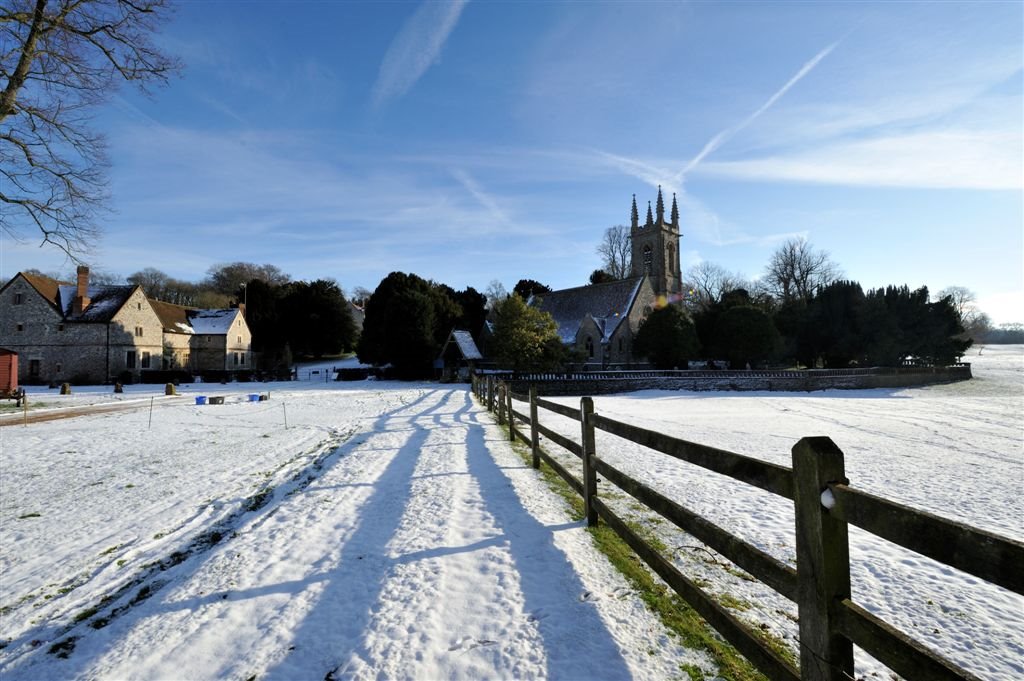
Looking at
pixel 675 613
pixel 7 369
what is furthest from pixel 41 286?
pixel 675 613

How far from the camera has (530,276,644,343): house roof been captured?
4556cm

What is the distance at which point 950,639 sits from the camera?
337 cm

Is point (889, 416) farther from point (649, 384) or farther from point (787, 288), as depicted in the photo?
point (787, 288)

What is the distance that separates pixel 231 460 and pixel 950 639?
1068 cm

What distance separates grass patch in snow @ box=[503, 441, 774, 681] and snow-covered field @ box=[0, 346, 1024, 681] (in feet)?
0.42

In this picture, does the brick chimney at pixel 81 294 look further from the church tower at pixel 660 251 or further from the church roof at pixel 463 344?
the church tower at pixel 660 251

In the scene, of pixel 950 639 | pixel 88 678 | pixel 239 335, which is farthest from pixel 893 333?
pixel 239 335

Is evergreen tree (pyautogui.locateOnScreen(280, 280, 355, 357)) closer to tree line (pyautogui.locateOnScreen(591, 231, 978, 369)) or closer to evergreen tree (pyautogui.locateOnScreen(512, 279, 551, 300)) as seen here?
evergreen tree (pyautogui.locateOnScreen(512, 279, 551, 300))

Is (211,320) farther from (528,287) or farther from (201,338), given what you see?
(528,287)

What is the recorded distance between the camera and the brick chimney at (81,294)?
125 ft

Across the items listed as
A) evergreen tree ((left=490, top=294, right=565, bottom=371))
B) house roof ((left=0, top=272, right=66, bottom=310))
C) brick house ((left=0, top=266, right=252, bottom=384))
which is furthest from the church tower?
house roof ((left=0, top=272, right=66, bottom=310))

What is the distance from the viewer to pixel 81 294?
38.7m

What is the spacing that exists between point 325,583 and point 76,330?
47060 mm

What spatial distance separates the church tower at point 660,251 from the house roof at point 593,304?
627 centimetres
